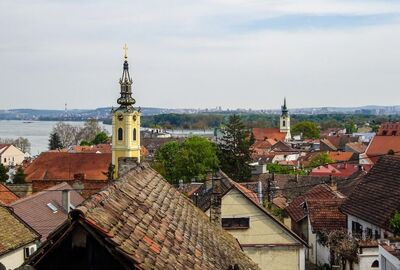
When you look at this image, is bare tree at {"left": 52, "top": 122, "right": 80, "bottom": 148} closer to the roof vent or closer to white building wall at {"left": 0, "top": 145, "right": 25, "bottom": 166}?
white building wall at {"left": 0, "top": 145, "right": 25, "bottom": 166}

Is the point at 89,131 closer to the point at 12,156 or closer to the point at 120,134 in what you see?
the point at 12,156

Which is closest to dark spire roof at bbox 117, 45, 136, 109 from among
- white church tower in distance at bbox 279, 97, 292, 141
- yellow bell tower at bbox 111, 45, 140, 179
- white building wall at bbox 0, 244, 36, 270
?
yellow bell tower at bbox 111, 45, 140, 179

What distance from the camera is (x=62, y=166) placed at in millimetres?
78188

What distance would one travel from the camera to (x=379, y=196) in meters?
27.9

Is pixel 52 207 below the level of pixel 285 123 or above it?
below

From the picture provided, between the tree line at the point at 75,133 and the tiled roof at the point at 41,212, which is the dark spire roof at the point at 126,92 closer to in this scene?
the tiled roof at the point at 41,212

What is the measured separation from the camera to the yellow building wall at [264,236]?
24.9 m

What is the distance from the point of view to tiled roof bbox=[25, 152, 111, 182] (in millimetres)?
76062

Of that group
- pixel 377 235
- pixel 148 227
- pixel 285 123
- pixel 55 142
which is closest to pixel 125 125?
pixel 377 235

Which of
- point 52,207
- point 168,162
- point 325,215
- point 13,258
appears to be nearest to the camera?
point 13,258

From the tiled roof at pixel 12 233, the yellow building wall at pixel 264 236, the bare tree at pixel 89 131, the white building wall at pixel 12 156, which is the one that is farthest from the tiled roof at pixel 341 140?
the tiled roof at pixel 12 233

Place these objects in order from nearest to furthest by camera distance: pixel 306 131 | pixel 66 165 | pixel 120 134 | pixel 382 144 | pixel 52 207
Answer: pixel 52 207, pixel 120 134, pixel 66 165, pixel 382 144, pixel 306 131

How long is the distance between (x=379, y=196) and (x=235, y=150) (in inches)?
1791

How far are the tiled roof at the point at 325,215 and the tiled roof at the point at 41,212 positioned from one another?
→ 11628 millimetres
